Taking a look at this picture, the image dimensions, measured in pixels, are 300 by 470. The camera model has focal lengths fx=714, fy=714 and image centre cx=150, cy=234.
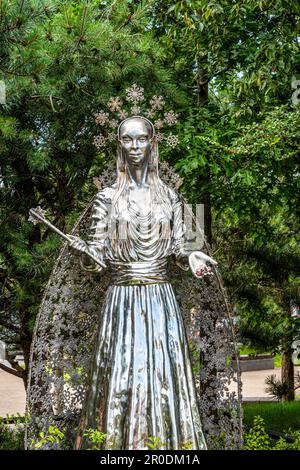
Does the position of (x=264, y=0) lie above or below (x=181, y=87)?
below

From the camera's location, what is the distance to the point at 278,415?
8.98 meters

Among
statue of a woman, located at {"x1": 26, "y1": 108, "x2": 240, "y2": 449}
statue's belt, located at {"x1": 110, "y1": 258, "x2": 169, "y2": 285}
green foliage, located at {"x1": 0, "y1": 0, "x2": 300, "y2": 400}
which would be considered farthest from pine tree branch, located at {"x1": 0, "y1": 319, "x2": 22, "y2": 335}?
statue's belt, located at {"x1": 110, "y1": 258, "x2": 169, "y2": 285}

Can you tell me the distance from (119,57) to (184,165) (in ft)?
3.64

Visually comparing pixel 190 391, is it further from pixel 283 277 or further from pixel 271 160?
pixel 283 277

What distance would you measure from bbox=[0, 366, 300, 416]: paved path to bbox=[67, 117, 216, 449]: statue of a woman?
7.36m

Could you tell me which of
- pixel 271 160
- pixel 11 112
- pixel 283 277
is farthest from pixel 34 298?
pixel 283 277

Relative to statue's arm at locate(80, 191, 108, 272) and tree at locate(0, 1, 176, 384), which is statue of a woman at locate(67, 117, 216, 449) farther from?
tree at locate(0, 1, 176, 384)

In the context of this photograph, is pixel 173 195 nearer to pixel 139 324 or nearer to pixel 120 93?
pixel 139 324

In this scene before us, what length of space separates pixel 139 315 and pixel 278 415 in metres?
4.74

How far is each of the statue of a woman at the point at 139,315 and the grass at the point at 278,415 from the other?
11.6ft

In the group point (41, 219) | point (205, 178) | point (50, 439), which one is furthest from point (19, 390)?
point (41, 219)

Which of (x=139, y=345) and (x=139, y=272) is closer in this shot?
(x=139, y=345)

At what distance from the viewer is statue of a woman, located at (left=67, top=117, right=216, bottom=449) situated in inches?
185

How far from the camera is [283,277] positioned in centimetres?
948
